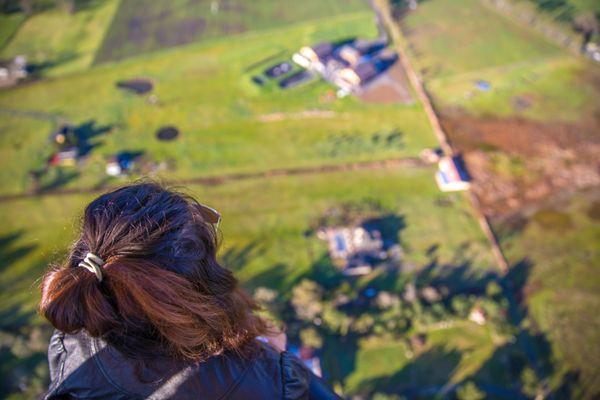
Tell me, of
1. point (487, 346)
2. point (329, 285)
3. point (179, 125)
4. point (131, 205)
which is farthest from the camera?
point (179, 125)

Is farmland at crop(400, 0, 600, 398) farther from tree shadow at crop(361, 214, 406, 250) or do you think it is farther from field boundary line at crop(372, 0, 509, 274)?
tree shadow at crop(361, 214, 406, 250)

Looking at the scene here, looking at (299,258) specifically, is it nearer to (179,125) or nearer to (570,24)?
(179,125)

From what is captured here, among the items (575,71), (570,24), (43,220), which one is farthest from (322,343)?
(570,24)

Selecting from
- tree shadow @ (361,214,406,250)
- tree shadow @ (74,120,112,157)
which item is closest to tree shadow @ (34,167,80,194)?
tree shadow @ (74,120,112,157)

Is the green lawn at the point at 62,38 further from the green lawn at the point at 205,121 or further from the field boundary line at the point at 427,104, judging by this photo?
the field boundary line at the point at 427,104

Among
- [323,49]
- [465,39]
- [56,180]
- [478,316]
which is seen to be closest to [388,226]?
[478,316]

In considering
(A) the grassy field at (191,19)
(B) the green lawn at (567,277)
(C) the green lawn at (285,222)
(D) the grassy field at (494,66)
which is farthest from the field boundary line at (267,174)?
(A) the grassy field at (191,19)
